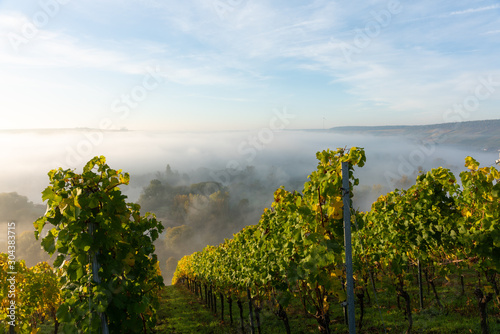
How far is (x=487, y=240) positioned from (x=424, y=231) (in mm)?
2944

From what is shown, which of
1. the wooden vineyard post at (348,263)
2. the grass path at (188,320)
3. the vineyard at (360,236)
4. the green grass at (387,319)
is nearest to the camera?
the wooden vineyard post at (348,263)

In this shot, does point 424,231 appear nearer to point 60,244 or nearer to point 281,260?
point 281,260

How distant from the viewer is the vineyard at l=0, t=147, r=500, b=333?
4.41 meters

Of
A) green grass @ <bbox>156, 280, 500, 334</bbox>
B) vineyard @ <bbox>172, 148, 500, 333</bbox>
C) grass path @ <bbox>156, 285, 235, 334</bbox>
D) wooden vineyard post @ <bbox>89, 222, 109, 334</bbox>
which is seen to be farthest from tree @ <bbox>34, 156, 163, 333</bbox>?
grass path @ <bbox>156, 285, 235, 334</bbox>

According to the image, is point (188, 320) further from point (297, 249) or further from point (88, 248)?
point (88, 248)

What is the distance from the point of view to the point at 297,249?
Answer: 6.38 m

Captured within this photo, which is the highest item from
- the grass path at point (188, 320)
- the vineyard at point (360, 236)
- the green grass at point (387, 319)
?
the vineyard at point (360, 236)

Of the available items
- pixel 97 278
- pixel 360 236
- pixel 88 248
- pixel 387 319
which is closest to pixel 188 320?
pixel 387 319

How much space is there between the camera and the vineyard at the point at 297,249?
4.41 meters

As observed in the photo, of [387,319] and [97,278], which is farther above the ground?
[97,278]

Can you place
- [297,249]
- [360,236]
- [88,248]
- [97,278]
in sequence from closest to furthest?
[88,248] < [97,278] < [297,249] < [360,236]

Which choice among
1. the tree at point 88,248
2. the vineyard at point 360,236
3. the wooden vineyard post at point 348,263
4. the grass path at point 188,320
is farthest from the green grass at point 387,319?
the tree at point 88,248

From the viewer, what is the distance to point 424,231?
9758mm

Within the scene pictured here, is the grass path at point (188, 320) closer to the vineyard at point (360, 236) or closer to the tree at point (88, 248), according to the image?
the vineyard at point (360, 236)
